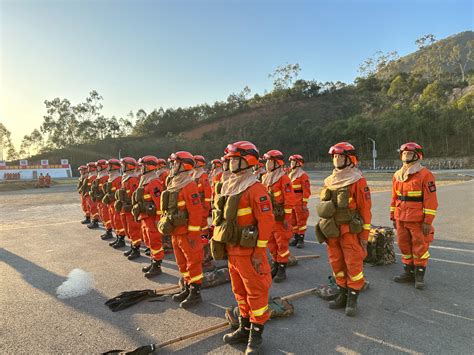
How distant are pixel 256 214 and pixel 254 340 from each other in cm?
127

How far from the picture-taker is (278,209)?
5469 millimetres

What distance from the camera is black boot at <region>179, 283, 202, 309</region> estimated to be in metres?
4.34

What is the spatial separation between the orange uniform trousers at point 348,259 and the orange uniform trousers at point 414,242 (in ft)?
4.24

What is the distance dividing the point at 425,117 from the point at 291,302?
1898 inches

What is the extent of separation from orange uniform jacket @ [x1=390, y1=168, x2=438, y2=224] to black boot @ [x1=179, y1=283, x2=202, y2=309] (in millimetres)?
3285

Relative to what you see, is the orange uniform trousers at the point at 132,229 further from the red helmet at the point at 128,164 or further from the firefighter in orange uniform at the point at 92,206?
the firefighter in orange uniform at the point at 92,206

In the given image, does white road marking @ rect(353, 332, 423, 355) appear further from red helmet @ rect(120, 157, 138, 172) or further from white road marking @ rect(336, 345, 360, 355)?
red helmet @ rect(120, 157, 138, 172)

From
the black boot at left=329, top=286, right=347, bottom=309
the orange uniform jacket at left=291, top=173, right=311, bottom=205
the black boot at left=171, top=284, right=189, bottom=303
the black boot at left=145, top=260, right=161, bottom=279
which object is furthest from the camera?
the orange uniform jacket at left=291, top=173, right=311, bottom=205

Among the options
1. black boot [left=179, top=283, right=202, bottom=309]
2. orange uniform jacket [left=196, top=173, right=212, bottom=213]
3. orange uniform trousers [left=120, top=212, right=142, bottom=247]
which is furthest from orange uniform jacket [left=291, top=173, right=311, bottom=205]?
black boot [left=179, top=283, right=202, bottom=309]

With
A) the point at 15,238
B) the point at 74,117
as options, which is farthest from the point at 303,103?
the point at 15,238

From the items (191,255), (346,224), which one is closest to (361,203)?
(346,224)

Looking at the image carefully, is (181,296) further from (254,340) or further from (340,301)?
(340,301)

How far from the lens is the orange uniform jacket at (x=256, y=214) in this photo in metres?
3.32

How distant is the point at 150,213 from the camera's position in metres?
5.91
